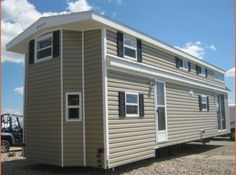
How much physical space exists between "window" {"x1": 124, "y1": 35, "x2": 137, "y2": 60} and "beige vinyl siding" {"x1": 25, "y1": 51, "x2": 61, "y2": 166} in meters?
2.46

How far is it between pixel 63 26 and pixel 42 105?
286cm

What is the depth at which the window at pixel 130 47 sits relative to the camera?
12.0 metres

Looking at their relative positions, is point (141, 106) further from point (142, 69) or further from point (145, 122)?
point (142, 69)

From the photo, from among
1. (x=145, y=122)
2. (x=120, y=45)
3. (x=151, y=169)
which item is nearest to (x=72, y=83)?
(x=120, y=45)

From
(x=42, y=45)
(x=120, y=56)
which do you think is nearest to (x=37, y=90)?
(x=42, y=45)

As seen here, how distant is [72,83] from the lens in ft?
36.4

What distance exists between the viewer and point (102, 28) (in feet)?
35.5

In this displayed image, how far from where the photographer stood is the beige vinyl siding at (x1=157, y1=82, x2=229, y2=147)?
47.8 feet

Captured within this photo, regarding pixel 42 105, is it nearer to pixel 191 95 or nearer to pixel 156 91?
pixel 156 91

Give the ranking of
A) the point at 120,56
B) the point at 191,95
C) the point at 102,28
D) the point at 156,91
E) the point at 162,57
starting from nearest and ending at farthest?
the point at 102,28
the point at 120,56
the point at 156,91
the point at 162,57
the point at 191,95

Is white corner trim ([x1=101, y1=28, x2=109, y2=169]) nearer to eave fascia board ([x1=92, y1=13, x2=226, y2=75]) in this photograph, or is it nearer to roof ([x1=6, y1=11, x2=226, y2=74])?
eave fascia board ([x1=92, y1=13, x2=226, y2=75])

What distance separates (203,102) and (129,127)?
27.7 ft

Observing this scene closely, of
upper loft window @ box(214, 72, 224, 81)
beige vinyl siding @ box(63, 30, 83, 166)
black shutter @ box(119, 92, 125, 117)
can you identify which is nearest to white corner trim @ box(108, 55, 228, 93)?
black shutter @ box(119, 92, 125, 117)

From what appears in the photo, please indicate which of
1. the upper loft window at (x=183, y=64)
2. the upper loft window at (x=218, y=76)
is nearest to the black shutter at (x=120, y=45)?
the upper loft window at (x=183, y=64)
